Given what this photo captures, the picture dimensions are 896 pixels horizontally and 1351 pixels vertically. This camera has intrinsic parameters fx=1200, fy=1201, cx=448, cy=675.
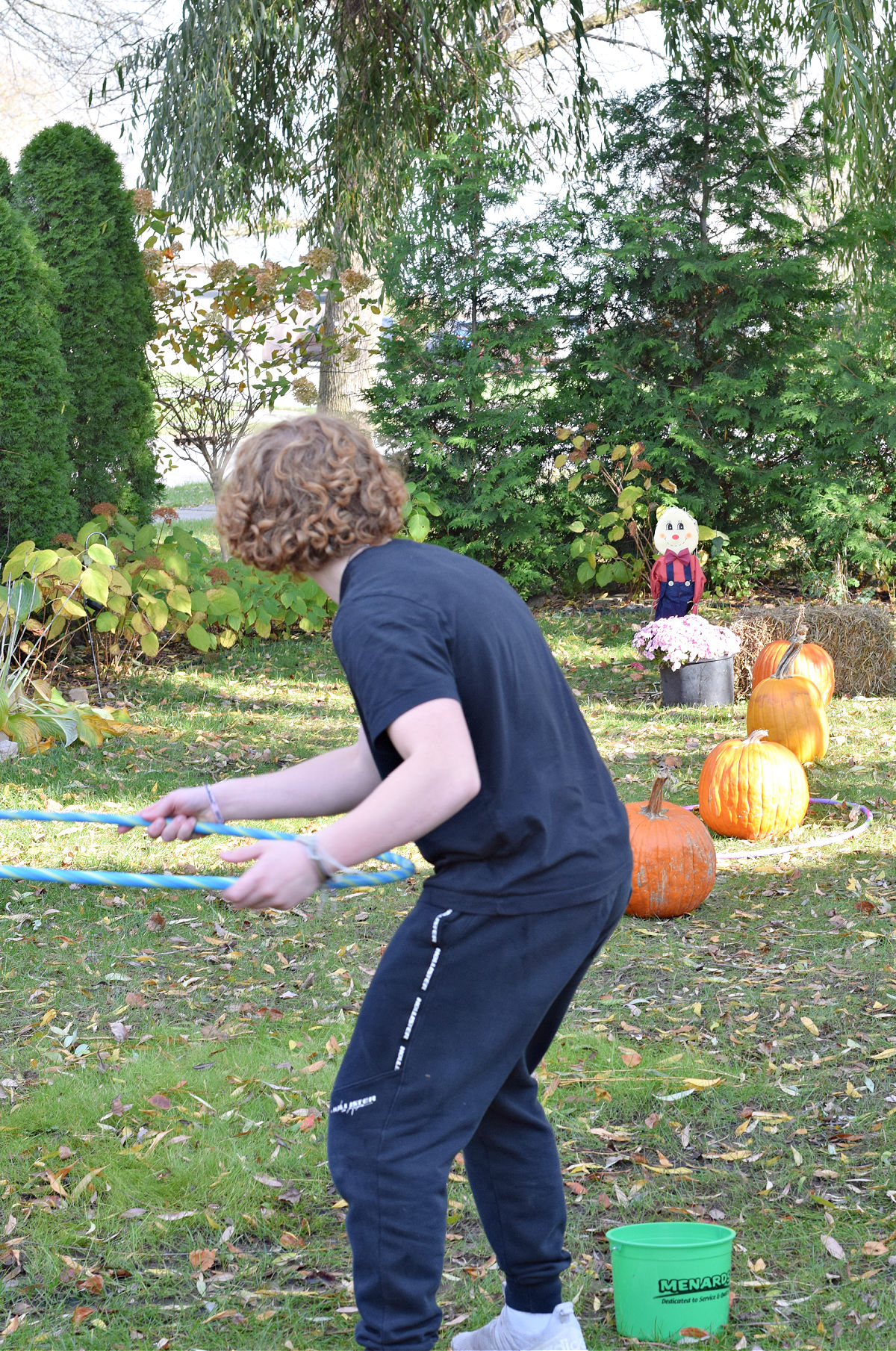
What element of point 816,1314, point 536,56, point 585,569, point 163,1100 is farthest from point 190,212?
point 816,1314

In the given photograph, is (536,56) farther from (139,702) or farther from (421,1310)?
(421,1310)

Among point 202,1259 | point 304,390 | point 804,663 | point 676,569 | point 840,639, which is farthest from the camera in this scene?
point 304,390

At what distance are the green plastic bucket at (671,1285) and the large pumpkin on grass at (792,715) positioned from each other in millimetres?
4033

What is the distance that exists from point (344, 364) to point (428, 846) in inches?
436

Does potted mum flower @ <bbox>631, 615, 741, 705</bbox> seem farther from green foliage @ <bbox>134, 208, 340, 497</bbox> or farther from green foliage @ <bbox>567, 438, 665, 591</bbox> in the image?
green foliage @ <bbox>134, 208, 340, 497</bbox>

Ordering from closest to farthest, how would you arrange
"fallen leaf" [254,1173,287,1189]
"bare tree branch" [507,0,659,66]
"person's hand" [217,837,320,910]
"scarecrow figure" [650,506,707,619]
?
"person's hand" [217,837,320,910], "fallen leaf" [254,1173,287,1189], "scarecrow figure" [650,506,707,619], "bare tree branch" [507,0,659,66]

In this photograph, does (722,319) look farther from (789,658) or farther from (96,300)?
(96,300)

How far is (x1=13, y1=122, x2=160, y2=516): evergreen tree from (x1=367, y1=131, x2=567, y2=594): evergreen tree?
226 centimetres

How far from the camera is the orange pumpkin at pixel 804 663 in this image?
6766 mm

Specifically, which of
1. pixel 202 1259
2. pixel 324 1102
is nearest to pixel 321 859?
pixel 202 1259

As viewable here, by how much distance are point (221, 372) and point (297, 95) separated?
108 inches

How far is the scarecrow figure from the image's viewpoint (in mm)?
7688

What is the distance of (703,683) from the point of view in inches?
292

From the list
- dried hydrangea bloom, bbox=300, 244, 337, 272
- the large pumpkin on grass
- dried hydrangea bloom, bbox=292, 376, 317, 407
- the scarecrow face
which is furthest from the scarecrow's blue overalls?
dried hydrangea bloom, bbox=300, 244, 337, 272
